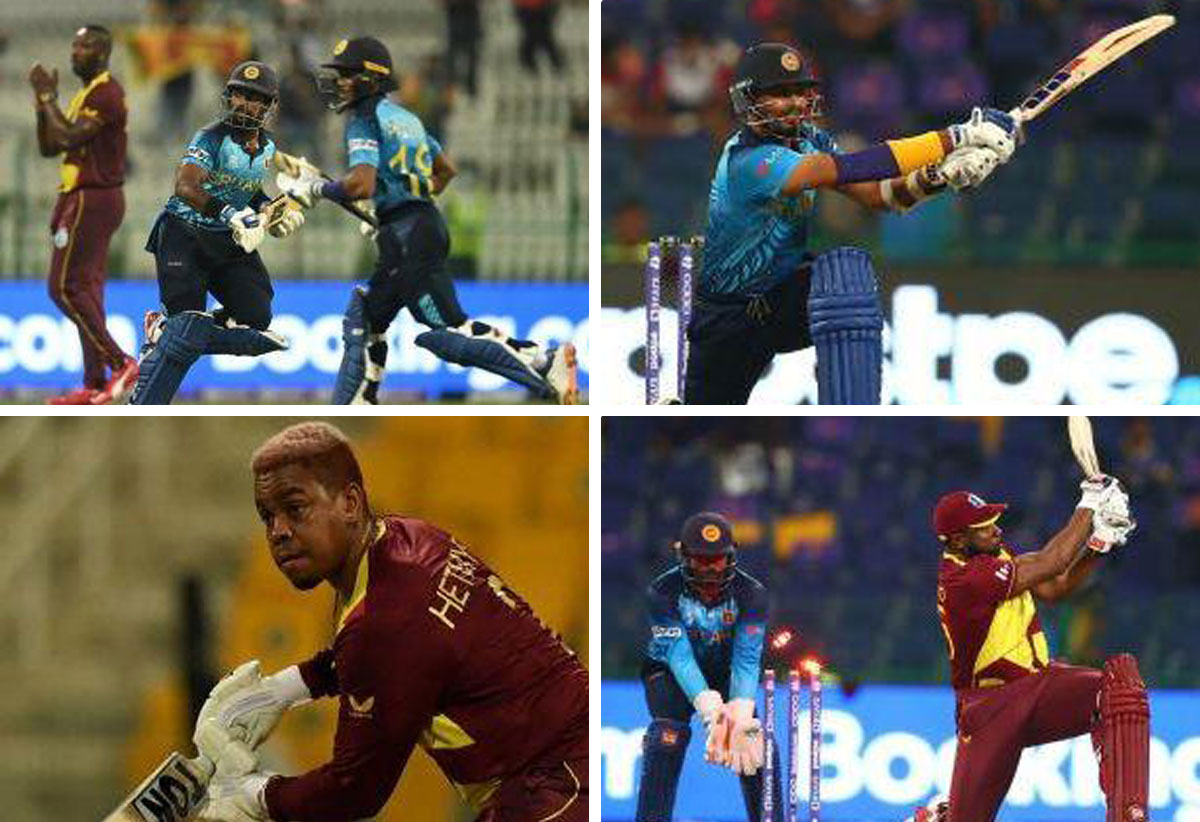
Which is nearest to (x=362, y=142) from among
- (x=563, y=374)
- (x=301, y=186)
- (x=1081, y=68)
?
(x=301, y=186)

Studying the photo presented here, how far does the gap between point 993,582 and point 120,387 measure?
3.85 metres

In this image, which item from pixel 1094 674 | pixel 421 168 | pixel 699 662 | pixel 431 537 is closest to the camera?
pixel 431 537

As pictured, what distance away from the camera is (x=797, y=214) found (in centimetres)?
863

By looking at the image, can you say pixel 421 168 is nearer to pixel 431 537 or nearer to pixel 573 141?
pixel 431 537

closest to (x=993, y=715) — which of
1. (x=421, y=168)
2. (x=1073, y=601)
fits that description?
(x=421, y=168)

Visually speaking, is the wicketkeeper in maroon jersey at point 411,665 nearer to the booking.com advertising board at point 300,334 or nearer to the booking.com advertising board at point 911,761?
the booking.com advertising board at point 911,761

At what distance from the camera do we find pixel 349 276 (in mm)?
20719

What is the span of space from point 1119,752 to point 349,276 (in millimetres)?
13431

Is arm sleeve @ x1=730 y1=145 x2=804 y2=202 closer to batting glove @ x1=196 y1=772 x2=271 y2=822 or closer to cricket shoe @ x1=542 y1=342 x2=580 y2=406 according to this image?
cricket shoe @ x1=542 y1=342 x2=580 y2=406

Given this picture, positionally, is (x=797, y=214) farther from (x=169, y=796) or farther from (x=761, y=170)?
(x=169, y=796)

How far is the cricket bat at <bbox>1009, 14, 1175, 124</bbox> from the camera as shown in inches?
332

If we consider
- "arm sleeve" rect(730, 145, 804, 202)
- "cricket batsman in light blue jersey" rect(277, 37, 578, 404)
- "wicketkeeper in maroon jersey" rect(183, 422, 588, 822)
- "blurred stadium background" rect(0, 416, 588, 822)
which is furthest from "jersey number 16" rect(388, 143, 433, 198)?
"blurred stadium background" rect(0, 416, 588, 822)

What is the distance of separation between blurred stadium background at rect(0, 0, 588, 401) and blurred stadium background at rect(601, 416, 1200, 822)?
1.80 meters

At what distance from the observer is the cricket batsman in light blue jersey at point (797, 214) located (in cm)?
831
